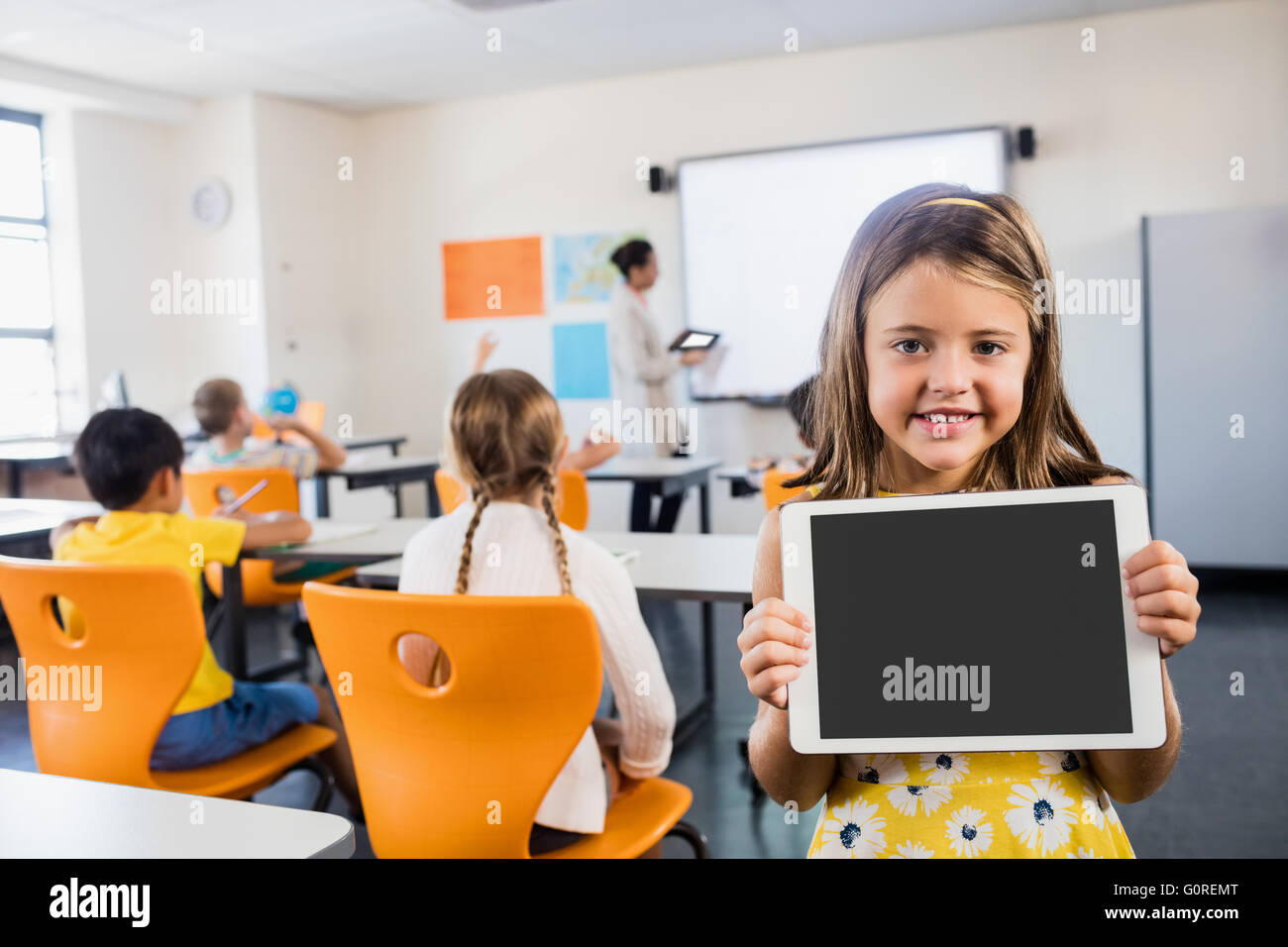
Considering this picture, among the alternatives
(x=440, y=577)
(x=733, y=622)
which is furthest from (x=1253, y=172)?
(x=440, y=577)

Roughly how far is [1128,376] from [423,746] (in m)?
5.05

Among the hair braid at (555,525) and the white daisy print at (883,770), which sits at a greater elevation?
the hair braid at (555,525)

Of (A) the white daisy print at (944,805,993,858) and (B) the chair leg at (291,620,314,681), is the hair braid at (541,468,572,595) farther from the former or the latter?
(B) the chair leg at (291,620,314,681)

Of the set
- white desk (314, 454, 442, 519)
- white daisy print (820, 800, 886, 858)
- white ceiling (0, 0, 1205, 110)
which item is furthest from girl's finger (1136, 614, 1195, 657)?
white ceiling (0, 0, 1205, 110)

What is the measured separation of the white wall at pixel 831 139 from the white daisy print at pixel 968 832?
370 cm

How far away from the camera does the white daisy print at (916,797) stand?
2.98 ft

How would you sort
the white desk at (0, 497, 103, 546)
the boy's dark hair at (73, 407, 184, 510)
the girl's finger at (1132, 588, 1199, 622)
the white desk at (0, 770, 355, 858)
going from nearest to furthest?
the girl's finger at (1132, 588, 1199, 622) < the white desk at (0, 770, 355, 858) < the boy's dark hair at (73, 407, 184, 510) < the white desk at (0, 497, 103, 546)

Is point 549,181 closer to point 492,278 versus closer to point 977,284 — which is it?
point 492,278

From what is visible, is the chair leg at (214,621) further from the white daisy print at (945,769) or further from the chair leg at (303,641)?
the white daisy print at (945,769)

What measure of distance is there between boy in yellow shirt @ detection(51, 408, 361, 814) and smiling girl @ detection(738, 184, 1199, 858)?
1.38 m

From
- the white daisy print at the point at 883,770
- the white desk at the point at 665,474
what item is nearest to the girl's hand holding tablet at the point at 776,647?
the white daisy print at the point at 883,770

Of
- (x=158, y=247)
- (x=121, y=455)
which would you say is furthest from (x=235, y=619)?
(x=158, y=247)

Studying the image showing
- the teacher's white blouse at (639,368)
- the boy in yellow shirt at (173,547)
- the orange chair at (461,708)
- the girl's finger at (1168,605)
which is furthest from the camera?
the teacher's white blouse at (639,368)

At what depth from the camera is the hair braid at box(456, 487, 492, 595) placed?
164cm
